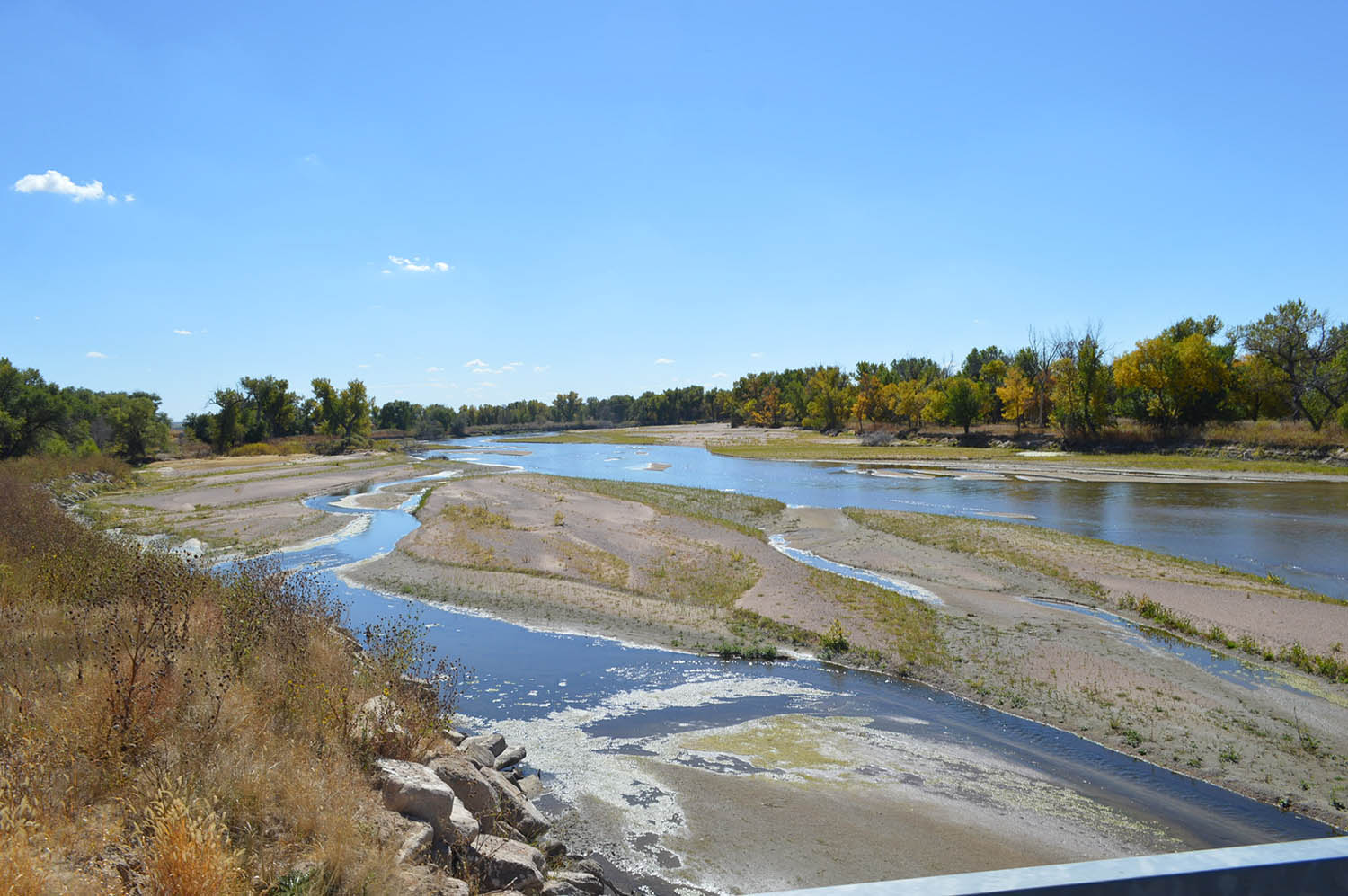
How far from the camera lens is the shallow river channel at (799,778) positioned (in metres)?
9.86

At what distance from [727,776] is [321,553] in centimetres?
2562

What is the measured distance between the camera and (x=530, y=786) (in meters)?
11.4

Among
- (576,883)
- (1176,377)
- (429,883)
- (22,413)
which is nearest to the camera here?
(429,883)

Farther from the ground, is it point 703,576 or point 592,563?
point 592,563

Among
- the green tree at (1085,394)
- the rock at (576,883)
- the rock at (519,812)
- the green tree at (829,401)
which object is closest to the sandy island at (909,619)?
the rock at (519,812)

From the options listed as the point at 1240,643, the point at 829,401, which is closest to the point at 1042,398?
the point at 829,401

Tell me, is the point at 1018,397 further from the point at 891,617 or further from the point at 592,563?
the point at 891,617

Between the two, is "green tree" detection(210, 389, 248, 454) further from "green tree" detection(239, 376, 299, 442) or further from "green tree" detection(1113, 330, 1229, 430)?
"green tree" detection(1113, 330, 1229, 430)

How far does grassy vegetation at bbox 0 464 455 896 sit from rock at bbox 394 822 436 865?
0.30m

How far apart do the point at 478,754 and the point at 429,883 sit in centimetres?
448

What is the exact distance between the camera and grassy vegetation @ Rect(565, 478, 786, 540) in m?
38.9

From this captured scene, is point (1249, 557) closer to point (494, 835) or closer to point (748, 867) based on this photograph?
point (748, 867)

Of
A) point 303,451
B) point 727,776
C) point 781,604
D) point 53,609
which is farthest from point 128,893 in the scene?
point 303,451

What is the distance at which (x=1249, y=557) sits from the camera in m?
29.4
